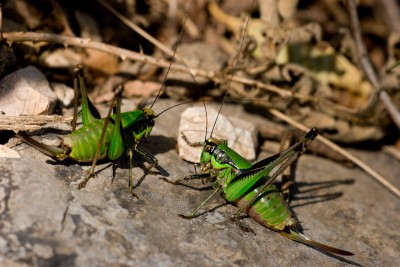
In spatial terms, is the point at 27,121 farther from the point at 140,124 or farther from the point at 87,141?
the point at 140,124

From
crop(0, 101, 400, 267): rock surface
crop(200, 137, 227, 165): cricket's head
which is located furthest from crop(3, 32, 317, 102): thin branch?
crop(200, 137, 227, 165): cricket's head

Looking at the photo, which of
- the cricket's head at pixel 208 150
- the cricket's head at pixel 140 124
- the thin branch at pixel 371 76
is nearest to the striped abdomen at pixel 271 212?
the cricket's head at pixel 208 150

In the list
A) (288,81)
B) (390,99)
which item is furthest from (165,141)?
(390,99)

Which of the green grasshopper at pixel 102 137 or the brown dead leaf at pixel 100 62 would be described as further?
the brown dead leaf at pixel 100 62

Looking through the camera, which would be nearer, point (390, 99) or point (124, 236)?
point (124, 236)

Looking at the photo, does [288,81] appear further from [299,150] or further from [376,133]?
[299,150]

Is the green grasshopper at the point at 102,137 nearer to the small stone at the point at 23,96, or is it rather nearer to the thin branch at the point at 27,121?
the thin branch at the point at 27,121
